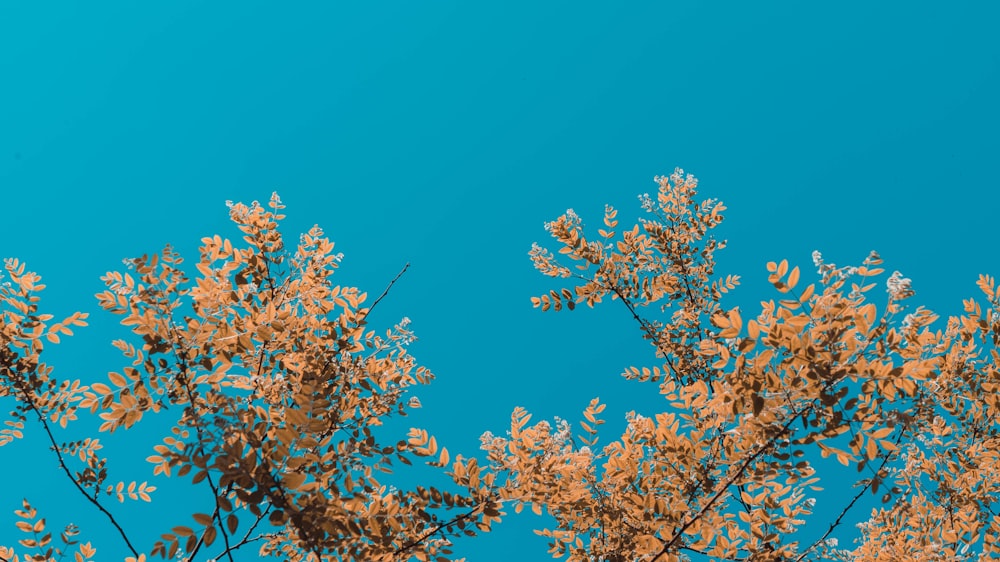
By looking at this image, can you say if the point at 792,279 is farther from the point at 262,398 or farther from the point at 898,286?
the point at 262,398

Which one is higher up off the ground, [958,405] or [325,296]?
[325,296]

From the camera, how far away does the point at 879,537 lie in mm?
6496

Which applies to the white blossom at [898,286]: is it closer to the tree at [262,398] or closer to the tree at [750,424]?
the tree at [750,424]

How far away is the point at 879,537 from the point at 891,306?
15.6 feet

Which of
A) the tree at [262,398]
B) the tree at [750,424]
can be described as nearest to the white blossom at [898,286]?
the tree at [750,424]

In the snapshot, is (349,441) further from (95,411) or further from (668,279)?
(668,279)

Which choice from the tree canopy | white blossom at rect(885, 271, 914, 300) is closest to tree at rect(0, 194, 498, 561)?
the tree canopy

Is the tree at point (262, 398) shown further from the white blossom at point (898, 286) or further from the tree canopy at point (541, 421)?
the white blossom at point (898, 286)

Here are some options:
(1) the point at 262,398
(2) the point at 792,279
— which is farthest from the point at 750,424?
(1) the point at 262,398

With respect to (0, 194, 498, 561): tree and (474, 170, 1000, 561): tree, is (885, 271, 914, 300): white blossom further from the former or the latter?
(0, 194, 498, 561): tree

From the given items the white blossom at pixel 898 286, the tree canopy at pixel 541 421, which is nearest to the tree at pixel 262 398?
the tree canopy at pixel 541 421

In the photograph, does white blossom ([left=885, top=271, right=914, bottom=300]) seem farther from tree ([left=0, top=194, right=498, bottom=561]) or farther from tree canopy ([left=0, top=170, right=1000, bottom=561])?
tree ([left=0, top=194, right=498, bottom=561])

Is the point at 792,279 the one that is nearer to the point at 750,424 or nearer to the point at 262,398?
the point at 750,424

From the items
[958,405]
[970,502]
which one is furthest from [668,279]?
[970,502]
